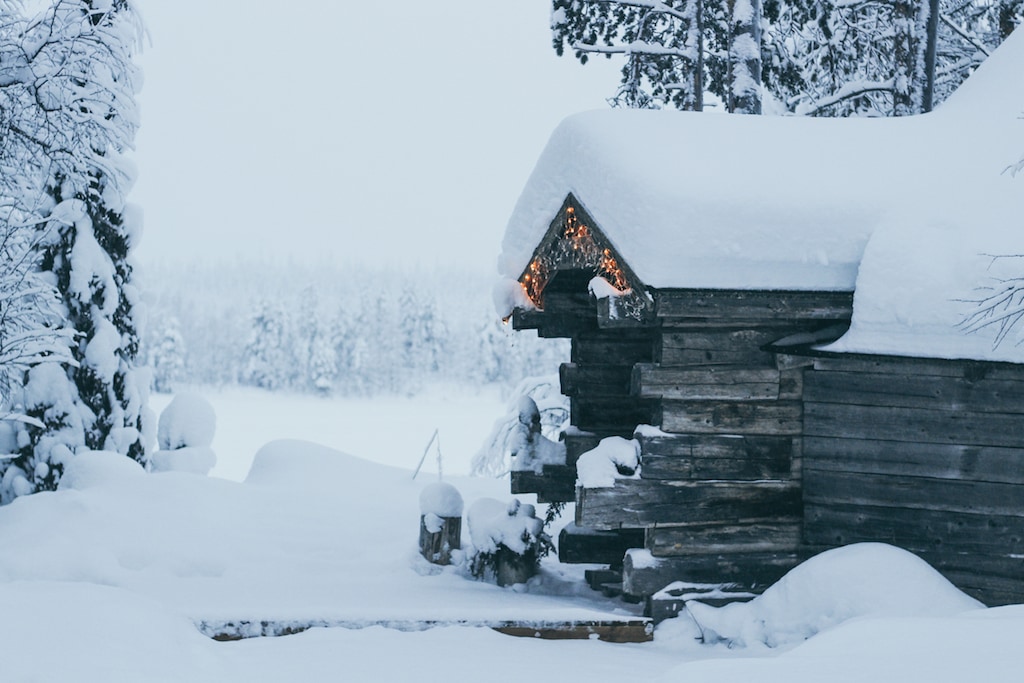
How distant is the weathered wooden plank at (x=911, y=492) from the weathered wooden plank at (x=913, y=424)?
0.28 meters

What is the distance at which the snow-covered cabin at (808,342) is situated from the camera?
19.5ft

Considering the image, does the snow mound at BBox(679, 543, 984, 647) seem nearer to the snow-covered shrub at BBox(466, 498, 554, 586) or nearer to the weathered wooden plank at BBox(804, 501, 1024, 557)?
the weathered wooden plank at BBox(804, 501, 1024, 557)

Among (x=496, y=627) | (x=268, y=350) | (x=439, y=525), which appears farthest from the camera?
(x=268, y=350)

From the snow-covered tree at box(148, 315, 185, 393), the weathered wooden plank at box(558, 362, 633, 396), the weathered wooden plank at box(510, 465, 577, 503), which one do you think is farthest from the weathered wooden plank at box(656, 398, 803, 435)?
the snow-covered tree at box(148, 315, 185, 393)

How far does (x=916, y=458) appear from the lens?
618 cm

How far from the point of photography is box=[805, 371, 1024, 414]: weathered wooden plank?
19.8 ft

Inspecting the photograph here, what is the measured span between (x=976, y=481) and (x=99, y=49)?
773cm

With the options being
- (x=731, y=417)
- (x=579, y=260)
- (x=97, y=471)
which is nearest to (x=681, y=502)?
(x=731, y=417)

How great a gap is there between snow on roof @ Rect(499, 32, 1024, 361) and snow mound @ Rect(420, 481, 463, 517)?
3.05 metres

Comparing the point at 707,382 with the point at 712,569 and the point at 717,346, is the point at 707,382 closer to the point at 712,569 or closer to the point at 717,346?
the point at 717,346

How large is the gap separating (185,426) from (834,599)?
1057 centimetres

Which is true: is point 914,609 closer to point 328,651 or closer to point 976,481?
point 976,481

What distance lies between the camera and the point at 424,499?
27.0ft

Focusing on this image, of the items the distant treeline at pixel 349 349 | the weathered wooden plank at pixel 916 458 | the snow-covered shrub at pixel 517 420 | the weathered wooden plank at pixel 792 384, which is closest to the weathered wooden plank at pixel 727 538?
the weathered wooden plank at pixel 916 458
